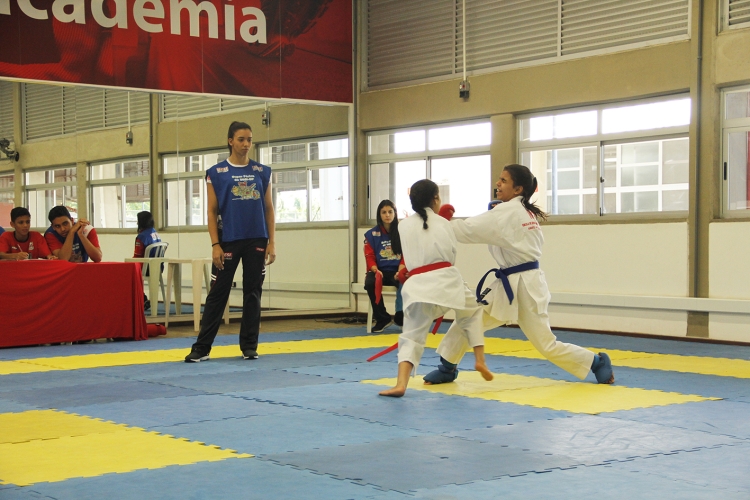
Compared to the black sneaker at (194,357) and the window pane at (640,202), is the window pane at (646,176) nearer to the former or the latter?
the window pane at (640,202)

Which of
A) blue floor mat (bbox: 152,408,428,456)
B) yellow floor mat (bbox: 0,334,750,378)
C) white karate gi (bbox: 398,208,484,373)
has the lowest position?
yellow floor mat (bbox: 0,334,750,378)

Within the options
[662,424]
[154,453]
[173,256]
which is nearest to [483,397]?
[662,424]

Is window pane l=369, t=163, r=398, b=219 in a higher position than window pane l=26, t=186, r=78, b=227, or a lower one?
higher

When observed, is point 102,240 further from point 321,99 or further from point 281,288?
point 321,99

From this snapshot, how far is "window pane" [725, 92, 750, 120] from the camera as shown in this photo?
8891mm

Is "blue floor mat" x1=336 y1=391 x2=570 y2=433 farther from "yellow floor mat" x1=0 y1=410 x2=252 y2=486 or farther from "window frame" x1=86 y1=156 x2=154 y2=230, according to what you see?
"window frame" x1=86 y1=156 x2=154 y2=230

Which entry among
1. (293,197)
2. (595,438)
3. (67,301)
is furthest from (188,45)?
(595,438)

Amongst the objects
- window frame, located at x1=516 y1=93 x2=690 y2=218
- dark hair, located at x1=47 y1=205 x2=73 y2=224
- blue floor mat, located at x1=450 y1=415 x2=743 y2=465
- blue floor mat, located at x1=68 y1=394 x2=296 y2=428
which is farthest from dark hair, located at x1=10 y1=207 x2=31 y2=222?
blue floor mat, located at x1=450 y1=415 x2=743 y2=465

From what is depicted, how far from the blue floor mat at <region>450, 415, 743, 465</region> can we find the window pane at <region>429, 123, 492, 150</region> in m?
6.82

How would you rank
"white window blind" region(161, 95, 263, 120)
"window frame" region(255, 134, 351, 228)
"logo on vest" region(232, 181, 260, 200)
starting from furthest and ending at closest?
1. "window frame" region(255, 134, 351, 228)
2. "white window blind" region(161, 95, 263, 120)
3. "logo on vest" region(232, 181, 260, 200)

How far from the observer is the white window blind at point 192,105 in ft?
34.6

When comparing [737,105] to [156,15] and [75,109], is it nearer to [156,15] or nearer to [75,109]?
[156,15]

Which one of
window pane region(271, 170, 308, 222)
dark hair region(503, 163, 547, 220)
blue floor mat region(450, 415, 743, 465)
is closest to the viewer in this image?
blue floor mat region(450, 415, 743, 465)

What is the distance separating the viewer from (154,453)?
3.98 metres
